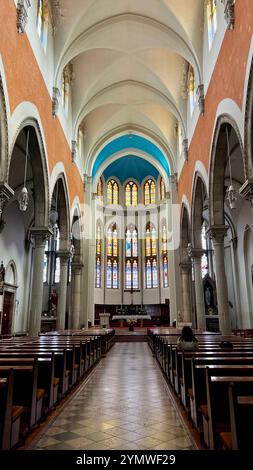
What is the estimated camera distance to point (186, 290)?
19156mm

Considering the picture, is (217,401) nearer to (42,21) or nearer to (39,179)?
(39,179)

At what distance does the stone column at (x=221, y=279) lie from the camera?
1125cm

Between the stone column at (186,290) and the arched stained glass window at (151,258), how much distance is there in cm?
1091

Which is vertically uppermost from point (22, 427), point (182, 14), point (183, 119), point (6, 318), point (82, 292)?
point (182, 14)

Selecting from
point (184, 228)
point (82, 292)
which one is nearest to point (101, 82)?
point (184, 228)

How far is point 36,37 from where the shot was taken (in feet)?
35.8

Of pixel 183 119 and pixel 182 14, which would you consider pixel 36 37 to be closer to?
pixel 182 14

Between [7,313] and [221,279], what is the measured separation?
11932mm

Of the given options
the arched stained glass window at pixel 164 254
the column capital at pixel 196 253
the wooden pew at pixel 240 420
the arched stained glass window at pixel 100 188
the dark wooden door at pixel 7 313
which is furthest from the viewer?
the arched stained glass window at pixel 100 188

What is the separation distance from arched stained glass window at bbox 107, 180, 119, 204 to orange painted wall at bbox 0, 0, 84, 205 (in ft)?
57.0

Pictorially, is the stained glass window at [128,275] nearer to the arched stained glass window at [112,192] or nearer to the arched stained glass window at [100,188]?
the arched stained glass window at [112,192]

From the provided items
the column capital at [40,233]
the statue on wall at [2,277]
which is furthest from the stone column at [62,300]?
the column capital at [40,233]

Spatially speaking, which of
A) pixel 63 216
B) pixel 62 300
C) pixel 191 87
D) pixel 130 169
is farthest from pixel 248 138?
pixel 130 169

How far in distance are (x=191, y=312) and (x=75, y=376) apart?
43.6 ft
